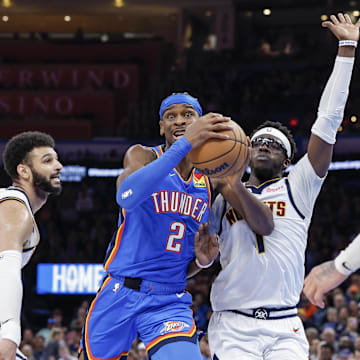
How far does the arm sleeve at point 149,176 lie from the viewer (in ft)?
13.2

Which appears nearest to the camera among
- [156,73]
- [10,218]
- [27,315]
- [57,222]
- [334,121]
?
[10,218]

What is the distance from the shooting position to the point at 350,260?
128 inches

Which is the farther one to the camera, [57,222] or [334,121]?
[57,222]

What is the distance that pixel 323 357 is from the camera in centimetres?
→ 923

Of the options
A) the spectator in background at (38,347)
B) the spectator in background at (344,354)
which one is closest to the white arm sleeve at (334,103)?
the spectator in background at (344,354)

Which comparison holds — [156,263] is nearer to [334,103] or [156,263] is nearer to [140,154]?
[140,154]

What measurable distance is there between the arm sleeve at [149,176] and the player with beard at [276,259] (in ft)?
1.97

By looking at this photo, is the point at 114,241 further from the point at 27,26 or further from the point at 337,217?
the point at 27,26

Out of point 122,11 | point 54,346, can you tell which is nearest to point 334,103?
point 54,346

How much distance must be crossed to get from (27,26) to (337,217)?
16.7 metres

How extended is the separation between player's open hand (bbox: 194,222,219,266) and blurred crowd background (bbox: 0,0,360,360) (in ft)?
17.9

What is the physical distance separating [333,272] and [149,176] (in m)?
1.27

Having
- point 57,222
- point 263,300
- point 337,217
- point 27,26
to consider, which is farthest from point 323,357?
point 27,26

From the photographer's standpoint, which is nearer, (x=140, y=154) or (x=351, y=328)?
(x=140, y=154)
